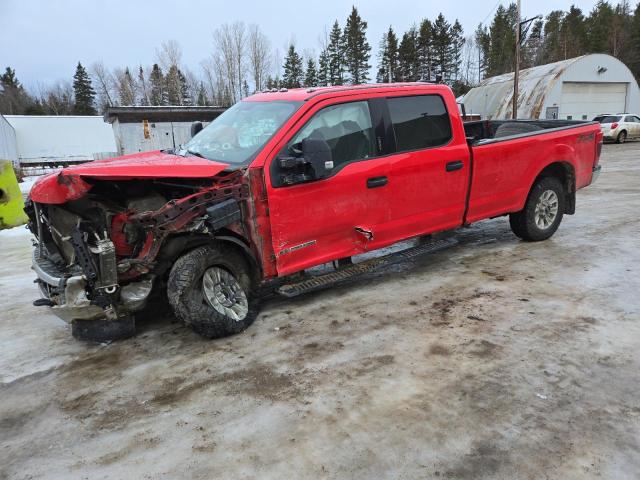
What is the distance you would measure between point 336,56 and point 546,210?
Result: 6311 cm

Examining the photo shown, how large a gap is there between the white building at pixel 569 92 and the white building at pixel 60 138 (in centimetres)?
3100

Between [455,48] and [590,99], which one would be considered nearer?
[590,99]

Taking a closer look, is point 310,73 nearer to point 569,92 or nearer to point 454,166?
point 569,92

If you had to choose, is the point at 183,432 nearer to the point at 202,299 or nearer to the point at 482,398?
the point at 202,299

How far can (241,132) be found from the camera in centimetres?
450

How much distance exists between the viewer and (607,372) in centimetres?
320

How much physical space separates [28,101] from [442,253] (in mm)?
90699

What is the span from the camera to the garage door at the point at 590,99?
34.0m

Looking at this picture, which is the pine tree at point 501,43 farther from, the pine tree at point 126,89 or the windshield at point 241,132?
the windshield at point 241,132

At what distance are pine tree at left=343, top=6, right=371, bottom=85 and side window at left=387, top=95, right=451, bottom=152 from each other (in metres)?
62.0

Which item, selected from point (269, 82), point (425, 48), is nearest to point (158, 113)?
point (269, 82)

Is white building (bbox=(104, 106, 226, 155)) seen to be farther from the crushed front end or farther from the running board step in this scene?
the crushed front end

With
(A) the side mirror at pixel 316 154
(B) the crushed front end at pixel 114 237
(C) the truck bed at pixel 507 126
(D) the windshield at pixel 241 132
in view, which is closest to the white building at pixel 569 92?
(C) the truck bed at pixel 507 126

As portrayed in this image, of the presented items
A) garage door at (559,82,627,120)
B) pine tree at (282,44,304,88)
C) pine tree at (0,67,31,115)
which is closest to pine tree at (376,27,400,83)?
pine tree at (282,44,304,88)
